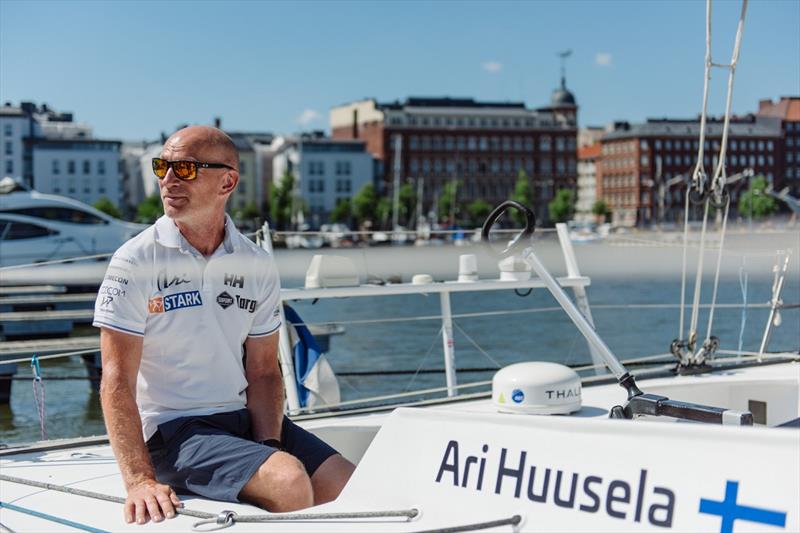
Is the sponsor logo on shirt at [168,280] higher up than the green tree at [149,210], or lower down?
higher up

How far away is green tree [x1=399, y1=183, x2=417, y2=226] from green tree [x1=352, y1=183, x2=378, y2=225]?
353 cm

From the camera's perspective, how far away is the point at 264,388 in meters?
3.52

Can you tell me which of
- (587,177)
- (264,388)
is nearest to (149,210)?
(587,177)

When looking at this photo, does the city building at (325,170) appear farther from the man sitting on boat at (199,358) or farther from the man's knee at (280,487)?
the man's knee at (280,487)

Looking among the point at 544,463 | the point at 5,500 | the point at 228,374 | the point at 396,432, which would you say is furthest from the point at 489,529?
the point at 5,500

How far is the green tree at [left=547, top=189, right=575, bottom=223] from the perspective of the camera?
117256mm

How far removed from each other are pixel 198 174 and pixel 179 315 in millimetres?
458

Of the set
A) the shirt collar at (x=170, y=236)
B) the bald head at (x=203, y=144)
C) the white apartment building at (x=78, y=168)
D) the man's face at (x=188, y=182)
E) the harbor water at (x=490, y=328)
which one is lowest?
the harbor water at (x=490, y=328)

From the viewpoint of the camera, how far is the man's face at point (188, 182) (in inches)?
128

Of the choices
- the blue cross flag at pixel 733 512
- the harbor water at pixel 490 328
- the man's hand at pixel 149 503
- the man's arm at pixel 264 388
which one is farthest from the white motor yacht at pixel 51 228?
the blue cross flag at pixel 733 512

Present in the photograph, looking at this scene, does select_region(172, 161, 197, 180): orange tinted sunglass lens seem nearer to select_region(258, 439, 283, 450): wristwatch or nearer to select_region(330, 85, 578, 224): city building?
select_region(258, 439, 283, 450): wristwatch

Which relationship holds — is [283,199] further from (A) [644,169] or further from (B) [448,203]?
(A) [644,169]

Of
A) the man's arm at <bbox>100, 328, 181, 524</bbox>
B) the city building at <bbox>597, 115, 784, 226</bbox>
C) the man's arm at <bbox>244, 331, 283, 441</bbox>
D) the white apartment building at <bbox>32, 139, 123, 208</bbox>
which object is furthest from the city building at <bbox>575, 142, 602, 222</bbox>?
the man's arm at <bbox>100, 328, 181, 524</bbox>

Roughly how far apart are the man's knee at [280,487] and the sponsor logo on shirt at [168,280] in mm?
653
